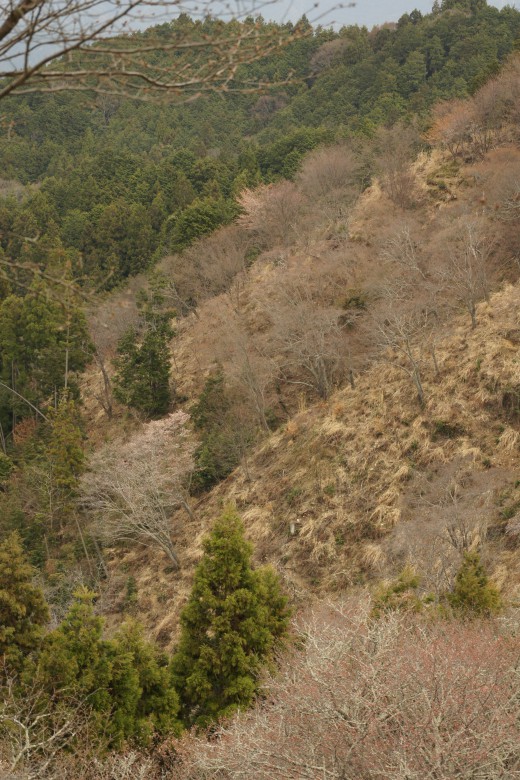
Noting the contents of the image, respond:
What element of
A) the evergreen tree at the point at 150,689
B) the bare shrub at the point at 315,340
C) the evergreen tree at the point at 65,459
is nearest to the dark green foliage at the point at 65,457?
the evergreen tree at the point at 65,459

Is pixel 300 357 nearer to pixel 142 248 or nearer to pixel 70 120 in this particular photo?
pixel 142 248

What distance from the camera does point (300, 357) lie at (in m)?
21.4

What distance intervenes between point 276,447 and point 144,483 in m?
4.54

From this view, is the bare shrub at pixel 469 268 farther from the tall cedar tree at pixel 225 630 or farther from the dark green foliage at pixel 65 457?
the dark green foliage at pixel 65 457

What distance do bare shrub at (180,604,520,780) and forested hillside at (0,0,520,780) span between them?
46 mm

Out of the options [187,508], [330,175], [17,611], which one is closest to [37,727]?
[17,611]

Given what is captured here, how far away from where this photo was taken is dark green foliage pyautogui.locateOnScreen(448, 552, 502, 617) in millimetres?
10000

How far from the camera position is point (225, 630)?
11.2 m

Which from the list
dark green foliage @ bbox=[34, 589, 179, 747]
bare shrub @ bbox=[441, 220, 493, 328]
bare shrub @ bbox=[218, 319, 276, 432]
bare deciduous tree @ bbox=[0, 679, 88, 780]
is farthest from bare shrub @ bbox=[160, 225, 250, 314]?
bare deciduous tree @ bbox=[0, 679, 88, 780]

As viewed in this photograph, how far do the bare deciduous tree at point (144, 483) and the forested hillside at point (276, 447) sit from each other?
16cm

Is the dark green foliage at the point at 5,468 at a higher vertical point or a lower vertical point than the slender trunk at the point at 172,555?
higher

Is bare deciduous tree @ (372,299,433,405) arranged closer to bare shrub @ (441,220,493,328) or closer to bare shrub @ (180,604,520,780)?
bare shrub @ (441,220,493,328)

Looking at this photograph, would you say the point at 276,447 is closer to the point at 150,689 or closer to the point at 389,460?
the point at 389,460

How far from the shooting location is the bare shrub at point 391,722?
522 cm
